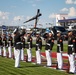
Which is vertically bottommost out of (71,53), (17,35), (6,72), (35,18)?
(6,72)

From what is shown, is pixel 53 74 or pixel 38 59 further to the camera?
pixel 38 59

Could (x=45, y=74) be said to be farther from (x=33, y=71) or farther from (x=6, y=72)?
(x=6, y=72)

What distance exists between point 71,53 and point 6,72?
11.7 ft

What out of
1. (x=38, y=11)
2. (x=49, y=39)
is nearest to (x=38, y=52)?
(x=49, y=39)

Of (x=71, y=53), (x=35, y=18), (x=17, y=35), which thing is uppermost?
(x=35, y=18)

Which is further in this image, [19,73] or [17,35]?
[17,35]

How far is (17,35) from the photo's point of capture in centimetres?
1593

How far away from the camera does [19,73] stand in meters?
13.8

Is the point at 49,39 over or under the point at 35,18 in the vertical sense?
under

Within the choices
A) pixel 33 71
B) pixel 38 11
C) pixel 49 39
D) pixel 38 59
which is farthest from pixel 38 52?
pixel 38 11

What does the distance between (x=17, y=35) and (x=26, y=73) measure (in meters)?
2.97

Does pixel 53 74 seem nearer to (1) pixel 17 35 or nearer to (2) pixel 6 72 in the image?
(2) pixel 6 72

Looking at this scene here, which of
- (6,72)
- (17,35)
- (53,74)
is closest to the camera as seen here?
(53,74)

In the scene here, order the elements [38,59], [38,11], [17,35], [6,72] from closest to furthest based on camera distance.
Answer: [6,72], [17,35], [38,59], [38,11]
